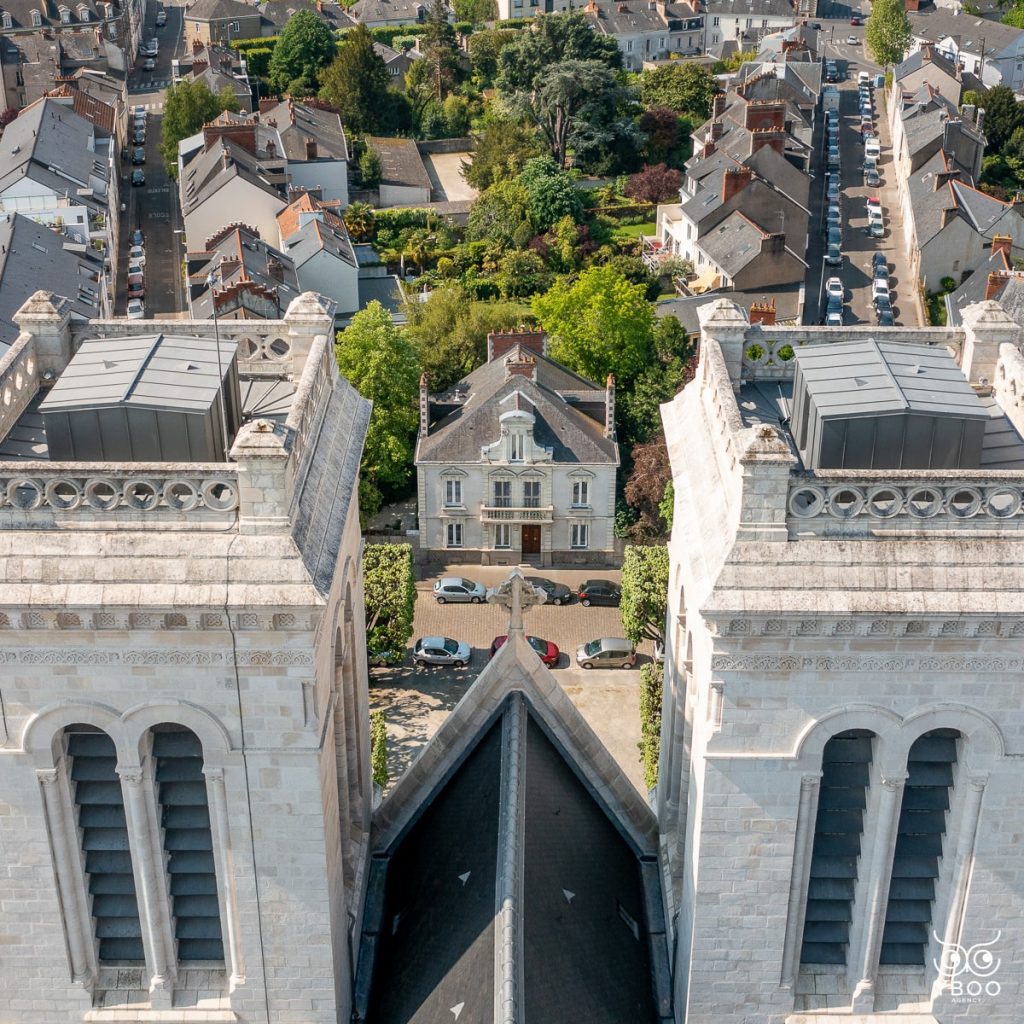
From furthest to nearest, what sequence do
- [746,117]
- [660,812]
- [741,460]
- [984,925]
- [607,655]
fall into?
1. [746,117]
2. [607,655]
3. [660,812]
4. [984,925]
5. [741,460]

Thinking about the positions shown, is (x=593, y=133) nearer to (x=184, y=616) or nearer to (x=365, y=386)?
(x=365, y=386)

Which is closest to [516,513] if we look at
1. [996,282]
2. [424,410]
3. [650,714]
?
[424,410]

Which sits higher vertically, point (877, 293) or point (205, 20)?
point (205, 20)

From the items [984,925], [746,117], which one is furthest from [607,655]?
[746,117]

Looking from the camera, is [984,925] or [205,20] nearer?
[984,925]

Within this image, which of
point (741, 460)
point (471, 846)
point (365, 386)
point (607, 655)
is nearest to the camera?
point (741, 460)

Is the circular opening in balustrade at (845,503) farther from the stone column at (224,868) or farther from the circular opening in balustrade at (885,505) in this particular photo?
the stone column at (224,868)

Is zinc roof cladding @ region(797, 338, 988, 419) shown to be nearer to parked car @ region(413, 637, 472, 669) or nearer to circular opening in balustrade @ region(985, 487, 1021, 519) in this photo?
circular opening in balustrade @ region(985, 487, 1021, 519)

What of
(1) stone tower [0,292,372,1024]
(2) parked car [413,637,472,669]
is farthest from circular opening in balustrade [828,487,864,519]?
(2) parked car [413,637,472,669]
